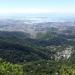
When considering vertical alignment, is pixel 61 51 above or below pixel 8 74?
below

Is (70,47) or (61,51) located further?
(70,47)

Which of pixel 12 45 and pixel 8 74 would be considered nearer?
pixel 8 74

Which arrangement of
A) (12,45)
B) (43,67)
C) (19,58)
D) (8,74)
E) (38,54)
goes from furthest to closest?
(12,45) → (38,54) → (19,58) → (43,67) → (8,74)

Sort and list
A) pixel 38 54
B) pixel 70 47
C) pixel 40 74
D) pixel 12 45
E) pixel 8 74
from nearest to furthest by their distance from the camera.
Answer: pixel 8 74 < pixel 40 74 < pixel 38 54 < pixel 12 45 < pixel 70 47

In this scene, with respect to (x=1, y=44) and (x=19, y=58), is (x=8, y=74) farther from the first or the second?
(x=1, y=44)

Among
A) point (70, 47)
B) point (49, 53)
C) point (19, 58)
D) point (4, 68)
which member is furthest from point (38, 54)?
point (4, 68)

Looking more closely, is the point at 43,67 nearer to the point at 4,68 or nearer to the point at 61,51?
the point at 4,68

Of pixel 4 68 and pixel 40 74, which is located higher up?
pixel 4 68

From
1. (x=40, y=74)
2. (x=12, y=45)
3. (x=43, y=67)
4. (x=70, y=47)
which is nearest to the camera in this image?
(x=40, y=74)

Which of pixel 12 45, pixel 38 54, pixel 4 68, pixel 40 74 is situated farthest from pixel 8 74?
pixel 12 45
